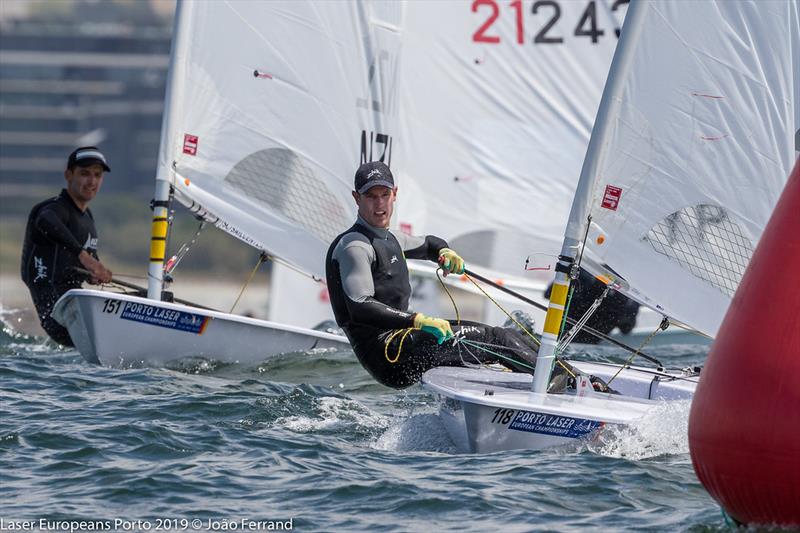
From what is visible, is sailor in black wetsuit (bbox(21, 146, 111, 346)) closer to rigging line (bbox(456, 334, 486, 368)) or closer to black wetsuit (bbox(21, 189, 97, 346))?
black wetsuit (bbox(21, 189, 97, 346))

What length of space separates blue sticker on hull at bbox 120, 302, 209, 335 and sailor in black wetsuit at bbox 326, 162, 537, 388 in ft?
7.05

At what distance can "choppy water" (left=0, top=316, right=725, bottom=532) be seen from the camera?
14.3 feet

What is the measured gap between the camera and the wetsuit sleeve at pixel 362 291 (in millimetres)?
5590

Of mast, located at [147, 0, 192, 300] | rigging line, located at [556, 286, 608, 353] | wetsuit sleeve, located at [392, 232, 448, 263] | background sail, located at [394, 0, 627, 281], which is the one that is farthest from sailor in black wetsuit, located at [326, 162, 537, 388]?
background sail, located at [394, 0, 627, 281]

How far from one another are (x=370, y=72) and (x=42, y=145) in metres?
42.4

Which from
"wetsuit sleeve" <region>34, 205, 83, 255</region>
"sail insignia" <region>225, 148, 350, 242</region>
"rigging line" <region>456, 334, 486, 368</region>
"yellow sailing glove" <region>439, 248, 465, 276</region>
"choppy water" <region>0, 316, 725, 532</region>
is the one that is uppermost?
"sail insignia" <region>225, 148, 350, 242</region>

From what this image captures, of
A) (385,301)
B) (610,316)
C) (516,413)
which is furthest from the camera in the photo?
(610,316)

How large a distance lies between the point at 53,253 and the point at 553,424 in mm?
4210

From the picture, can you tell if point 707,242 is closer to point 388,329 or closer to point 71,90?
point 388,329

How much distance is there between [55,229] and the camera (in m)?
7.99

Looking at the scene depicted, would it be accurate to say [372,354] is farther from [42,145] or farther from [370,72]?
[42,145]

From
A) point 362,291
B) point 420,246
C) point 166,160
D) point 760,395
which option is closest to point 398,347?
point 362,291

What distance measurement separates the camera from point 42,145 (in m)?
49.1

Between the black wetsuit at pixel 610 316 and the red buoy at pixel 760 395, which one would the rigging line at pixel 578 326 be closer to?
the red buoy at pixel 760 395
